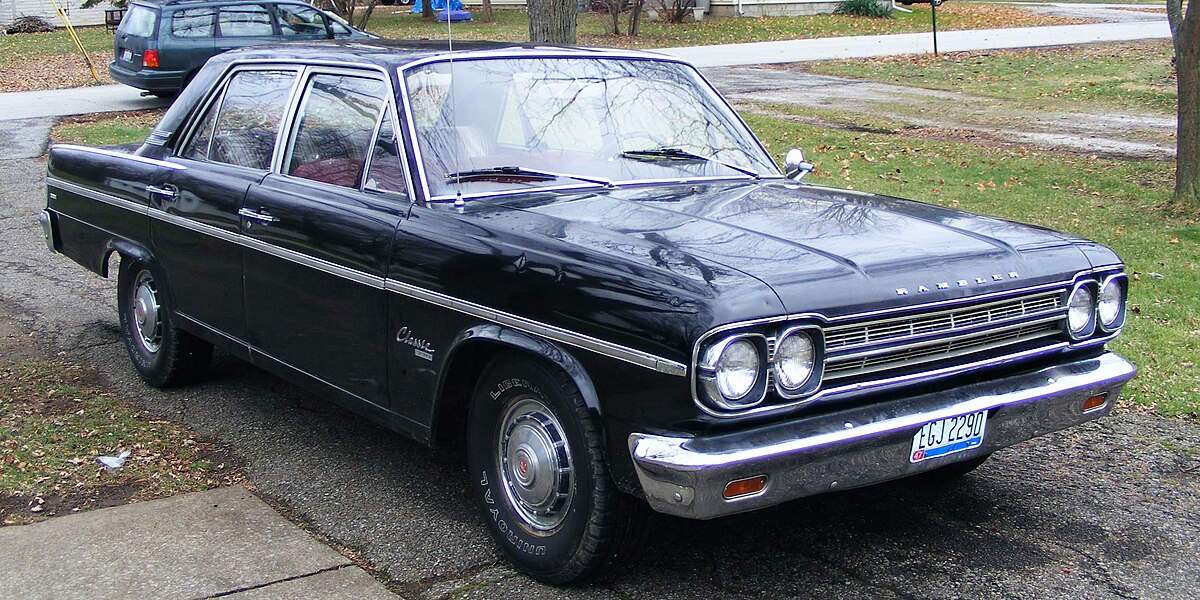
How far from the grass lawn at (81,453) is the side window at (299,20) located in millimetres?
13516

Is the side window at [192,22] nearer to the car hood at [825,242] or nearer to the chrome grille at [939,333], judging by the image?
the car hood at [825,242]

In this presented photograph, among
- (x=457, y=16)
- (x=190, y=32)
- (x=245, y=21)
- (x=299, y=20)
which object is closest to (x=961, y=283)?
(x=190, y=32)

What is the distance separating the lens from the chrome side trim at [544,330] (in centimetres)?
335

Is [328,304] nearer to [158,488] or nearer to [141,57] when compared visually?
[158,488]

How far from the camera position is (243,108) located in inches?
216

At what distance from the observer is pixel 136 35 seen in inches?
706

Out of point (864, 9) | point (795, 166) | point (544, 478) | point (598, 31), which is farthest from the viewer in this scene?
point (864, 9)

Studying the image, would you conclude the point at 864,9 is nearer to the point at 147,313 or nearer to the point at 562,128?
the point at 147,313

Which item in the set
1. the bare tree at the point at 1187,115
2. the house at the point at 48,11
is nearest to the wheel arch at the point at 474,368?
the bare tree at the point at 1187,115

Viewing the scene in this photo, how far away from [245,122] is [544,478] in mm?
2501

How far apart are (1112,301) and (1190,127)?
21.1 feet

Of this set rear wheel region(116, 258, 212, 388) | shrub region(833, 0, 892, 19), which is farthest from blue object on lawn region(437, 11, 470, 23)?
rear wheel region(116, 258, 212, 388)

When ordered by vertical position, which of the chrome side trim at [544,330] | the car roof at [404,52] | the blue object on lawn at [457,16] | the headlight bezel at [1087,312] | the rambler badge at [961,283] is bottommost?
the headlight bezel at [1087,312]

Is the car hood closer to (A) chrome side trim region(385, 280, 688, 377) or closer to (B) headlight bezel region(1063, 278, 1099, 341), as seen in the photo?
(B) headlight bezel region(1063, 278, 1099, 341)
